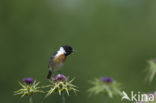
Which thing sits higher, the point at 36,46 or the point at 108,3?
the point at 108,3

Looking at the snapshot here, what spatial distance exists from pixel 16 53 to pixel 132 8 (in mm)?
15775

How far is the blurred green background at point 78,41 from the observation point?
109 ft

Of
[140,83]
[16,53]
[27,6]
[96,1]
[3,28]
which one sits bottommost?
[140,83]

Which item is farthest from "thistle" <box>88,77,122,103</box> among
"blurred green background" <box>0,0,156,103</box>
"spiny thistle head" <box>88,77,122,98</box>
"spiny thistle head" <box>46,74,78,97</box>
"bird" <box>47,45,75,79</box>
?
"blurred green background" <box>0,0,156,103</box>

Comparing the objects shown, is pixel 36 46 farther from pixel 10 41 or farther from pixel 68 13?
pixel 68 13

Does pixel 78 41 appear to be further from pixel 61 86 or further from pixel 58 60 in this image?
pixel 61 86

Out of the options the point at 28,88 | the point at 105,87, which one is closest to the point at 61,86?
the point at 28,88

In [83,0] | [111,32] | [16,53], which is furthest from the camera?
[83,0]

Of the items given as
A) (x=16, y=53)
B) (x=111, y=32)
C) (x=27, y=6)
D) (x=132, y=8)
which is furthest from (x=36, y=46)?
(x=132, y=8)

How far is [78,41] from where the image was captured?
3762 centimetres

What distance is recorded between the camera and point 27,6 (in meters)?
39.1

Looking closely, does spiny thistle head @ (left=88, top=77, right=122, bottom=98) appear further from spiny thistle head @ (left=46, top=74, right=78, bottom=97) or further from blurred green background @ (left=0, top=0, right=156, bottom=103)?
→ blurred green background @ (left=0, top=0, right=156, bottom=103)

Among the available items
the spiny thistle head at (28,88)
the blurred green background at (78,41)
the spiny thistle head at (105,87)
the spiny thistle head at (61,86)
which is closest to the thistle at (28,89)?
the spiny thistle head at (28,88)

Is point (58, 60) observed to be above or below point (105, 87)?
above
